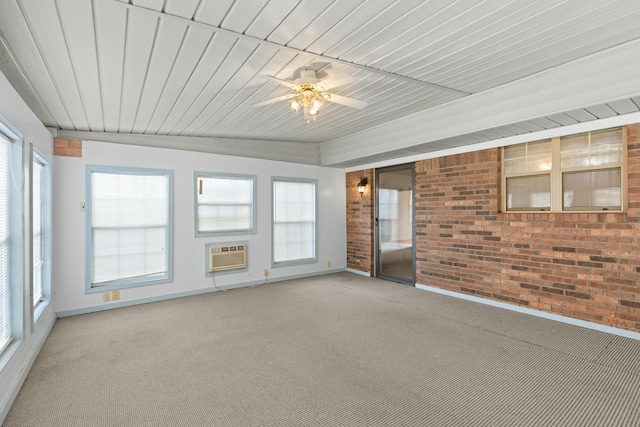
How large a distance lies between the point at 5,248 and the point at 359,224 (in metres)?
5.39

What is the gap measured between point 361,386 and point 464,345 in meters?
1.33

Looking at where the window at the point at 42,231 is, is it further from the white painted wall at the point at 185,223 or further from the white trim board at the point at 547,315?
the white trim board at the point at 547,315

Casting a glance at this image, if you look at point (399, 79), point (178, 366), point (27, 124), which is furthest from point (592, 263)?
point (27, 124)

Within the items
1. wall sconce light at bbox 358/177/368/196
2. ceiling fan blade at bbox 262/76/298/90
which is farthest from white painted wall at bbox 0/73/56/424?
wall sconce light at bbox 358/177/368/196

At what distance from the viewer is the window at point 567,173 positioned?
345 centimetres

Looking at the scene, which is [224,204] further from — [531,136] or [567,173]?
[567,173]

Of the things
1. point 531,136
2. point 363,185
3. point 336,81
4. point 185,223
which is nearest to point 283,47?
point 336,81

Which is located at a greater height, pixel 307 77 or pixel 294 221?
pixel 307 77

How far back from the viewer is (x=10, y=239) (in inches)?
99.2

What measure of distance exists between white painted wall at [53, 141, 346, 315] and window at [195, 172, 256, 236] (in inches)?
4.4

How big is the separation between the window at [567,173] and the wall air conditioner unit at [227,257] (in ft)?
13.8

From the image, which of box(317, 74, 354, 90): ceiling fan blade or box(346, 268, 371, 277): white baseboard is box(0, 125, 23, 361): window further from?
box(346, 268, 371, 277): white baseboard

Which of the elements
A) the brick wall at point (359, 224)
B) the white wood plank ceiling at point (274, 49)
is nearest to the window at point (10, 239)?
the white wood plank ceiling at point (274, 49)

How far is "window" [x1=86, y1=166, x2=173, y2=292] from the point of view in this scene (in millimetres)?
4309
